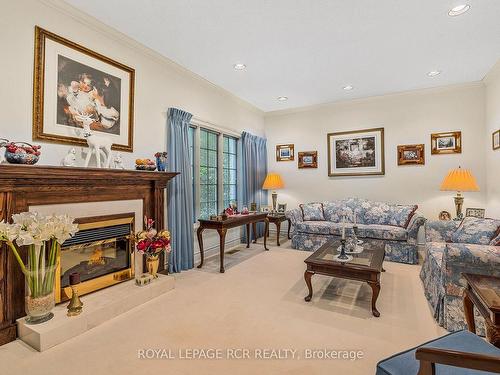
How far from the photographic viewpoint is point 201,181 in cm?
469

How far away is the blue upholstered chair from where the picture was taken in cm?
95

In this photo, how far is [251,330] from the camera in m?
2.28

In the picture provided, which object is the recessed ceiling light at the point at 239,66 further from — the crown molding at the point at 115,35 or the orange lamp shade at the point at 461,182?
the orange lamp shade at the point at 461,182

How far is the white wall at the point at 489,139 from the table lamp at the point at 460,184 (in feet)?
0.87

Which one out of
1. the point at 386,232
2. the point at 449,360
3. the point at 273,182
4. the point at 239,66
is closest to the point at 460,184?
the point at 386,232

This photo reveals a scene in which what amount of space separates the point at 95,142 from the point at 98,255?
1226 mm

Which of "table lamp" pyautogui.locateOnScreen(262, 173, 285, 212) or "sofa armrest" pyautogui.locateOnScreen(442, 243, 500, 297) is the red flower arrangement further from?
"table lamp" pyautogui.locateOnScreen(262, 173, 285, 212)

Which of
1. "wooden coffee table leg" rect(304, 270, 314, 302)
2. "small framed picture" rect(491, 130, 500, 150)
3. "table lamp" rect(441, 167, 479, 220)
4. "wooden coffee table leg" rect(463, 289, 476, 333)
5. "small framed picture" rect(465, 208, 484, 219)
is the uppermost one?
"small framed picture" rect(491, 130, 500, 150)

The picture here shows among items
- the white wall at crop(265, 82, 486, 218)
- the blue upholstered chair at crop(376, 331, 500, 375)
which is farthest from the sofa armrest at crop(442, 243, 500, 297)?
the white wall at crop(265, 82, 486, 218)

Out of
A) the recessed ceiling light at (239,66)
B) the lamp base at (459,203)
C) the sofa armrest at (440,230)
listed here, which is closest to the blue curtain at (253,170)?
the recessed ceiling light at (239,66)

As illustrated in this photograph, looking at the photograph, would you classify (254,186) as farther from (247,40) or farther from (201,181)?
(247,40)

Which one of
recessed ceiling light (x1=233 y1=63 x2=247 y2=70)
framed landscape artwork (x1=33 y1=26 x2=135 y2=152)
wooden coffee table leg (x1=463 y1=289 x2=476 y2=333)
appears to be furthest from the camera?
recessed ceiling light (x1=233 y1=63 x2=247 y2=70)

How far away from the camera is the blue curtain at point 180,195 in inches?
148

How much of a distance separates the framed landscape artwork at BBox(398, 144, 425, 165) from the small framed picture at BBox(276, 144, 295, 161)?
2.22m
